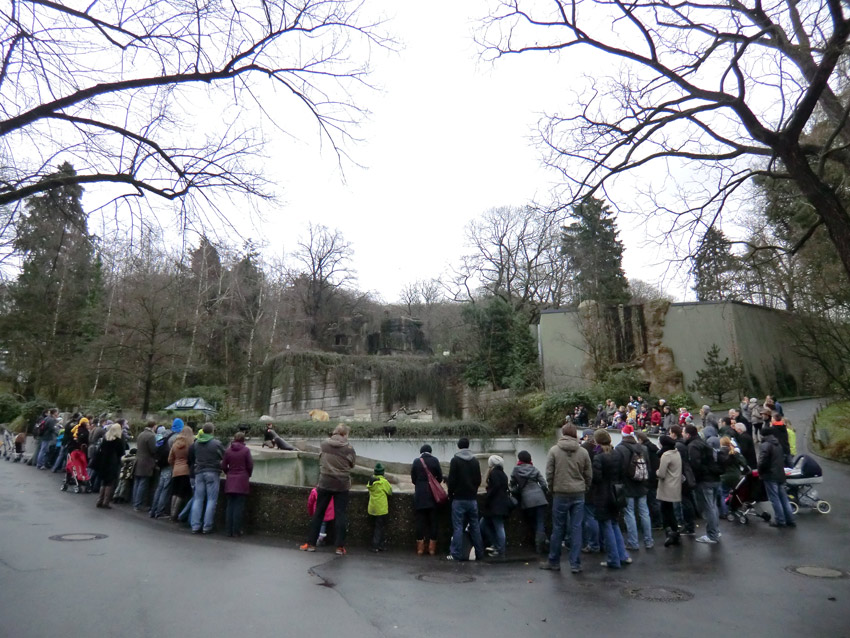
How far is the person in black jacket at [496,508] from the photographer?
29.2 ft

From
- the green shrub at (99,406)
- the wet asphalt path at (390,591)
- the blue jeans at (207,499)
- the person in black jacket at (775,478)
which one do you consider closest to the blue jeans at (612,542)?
the wet asphalt path at (390,591)

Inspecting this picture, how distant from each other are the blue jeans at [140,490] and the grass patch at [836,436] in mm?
17055

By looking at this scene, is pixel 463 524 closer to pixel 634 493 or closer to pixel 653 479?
pixel 634 493

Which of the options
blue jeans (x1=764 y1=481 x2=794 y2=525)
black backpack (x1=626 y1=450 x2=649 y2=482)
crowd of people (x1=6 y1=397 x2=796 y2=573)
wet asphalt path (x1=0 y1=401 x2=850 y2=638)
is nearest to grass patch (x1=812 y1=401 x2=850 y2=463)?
crowd of people (x1=6 y1=397 x2=796 y2=573)

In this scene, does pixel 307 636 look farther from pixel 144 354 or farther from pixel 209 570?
pixel 144 354

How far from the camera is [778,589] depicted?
6.89 metres

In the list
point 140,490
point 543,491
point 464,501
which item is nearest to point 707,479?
point 543,491

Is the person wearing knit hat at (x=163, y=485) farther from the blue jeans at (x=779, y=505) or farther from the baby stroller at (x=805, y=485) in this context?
the baby stroller at (x=805, y=485)

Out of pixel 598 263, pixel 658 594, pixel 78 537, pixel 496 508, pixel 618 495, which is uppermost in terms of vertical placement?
pixel 598 263

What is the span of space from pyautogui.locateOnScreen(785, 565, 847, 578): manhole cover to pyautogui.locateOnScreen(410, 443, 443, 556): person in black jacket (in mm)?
4587

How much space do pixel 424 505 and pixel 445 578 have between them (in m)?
1.46

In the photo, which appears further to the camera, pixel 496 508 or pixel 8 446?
pixel 8 446

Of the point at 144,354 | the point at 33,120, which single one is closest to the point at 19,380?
the point at 144,354

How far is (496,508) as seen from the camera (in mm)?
8898
